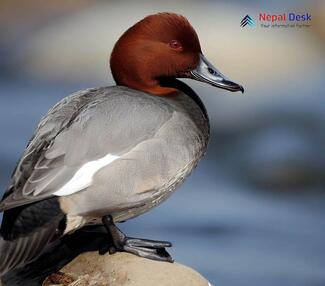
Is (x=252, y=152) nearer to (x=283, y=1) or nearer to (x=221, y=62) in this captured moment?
(x=221, y=62)

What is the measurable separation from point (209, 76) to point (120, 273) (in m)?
1.01

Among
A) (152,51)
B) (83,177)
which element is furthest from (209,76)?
(83,177)

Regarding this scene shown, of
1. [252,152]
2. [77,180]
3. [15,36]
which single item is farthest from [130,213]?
[15,36]

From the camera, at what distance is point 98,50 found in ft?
26.0

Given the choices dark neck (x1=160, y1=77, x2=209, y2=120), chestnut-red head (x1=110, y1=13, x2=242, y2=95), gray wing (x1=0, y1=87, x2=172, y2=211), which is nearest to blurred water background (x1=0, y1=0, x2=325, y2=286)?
dark neck (x1=160, y1=77, x2=209, y2=120)

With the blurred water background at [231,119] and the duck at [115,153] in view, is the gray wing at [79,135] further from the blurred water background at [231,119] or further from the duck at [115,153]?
the blurred water background at [231,119]

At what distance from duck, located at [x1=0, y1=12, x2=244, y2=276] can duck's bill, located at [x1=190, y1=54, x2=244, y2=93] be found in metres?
0.07

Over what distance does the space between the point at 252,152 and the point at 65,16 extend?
242cm

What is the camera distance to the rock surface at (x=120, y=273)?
3.73m

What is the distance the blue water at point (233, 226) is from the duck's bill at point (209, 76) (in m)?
1.16

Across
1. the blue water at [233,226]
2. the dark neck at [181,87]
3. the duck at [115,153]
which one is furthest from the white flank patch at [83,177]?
the blue water at [233,226]

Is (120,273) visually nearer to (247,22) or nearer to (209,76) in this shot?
(209,76)

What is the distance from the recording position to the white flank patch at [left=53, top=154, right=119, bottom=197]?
3.63 m

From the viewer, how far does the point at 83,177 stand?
3.66 metres
